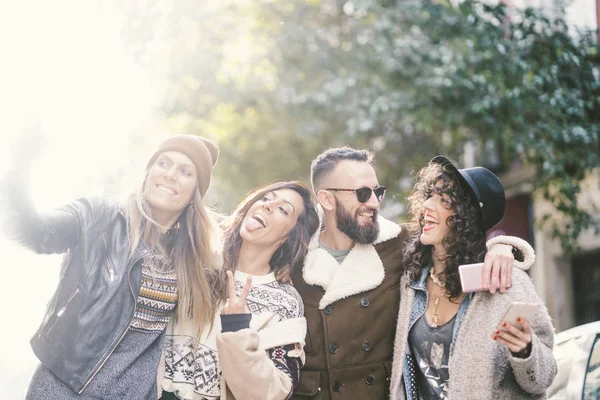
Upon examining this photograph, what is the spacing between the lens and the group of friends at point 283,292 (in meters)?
3.57

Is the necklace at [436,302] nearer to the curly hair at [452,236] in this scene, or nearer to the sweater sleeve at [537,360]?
the curly hair at [452,236]

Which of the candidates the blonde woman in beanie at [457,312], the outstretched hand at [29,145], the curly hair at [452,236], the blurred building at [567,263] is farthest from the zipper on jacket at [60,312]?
the blurred building at [567,263]

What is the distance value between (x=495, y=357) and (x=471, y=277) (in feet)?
1.35

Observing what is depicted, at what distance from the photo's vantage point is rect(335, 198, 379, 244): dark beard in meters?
4.38

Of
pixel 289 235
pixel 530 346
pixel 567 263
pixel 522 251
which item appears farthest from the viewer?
pixel 567 263

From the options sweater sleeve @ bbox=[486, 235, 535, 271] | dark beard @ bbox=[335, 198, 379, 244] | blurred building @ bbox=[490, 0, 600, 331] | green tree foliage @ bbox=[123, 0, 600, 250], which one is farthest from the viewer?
blurred building @ bbox=[490, 0, 600, 331]

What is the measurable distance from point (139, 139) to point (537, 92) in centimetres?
623

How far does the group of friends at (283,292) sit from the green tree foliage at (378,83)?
13.7 ft

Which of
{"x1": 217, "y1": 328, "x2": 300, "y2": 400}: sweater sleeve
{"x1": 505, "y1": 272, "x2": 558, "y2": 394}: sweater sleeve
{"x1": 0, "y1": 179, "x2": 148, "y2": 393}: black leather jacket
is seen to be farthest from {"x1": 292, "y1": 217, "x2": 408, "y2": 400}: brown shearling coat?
{"x1": 0, "y1": 179, "x2": 148, "y2": 393}: black leather jacket

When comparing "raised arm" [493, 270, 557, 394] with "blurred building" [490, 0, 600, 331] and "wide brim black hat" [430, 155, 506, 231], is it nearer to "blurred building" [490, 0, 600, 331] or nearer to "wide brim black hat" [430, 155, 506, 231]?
"wide brim black hat" [430, 155, 506, 231]

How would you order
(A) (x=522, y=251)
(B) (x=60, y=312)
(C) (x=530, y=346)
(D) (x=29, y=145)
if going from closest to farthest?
(D) (x=29, y=145) < (C) (x=530, y=346) < (B) (x=60, y=312) < (A) (x=522, y=251)

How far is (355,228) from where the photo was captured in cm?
441

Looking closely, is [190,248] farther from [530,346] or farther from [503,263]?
[530,346]

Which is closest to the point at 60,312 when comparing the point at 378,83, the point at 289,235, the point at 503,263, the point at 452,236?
the point at 289,235
